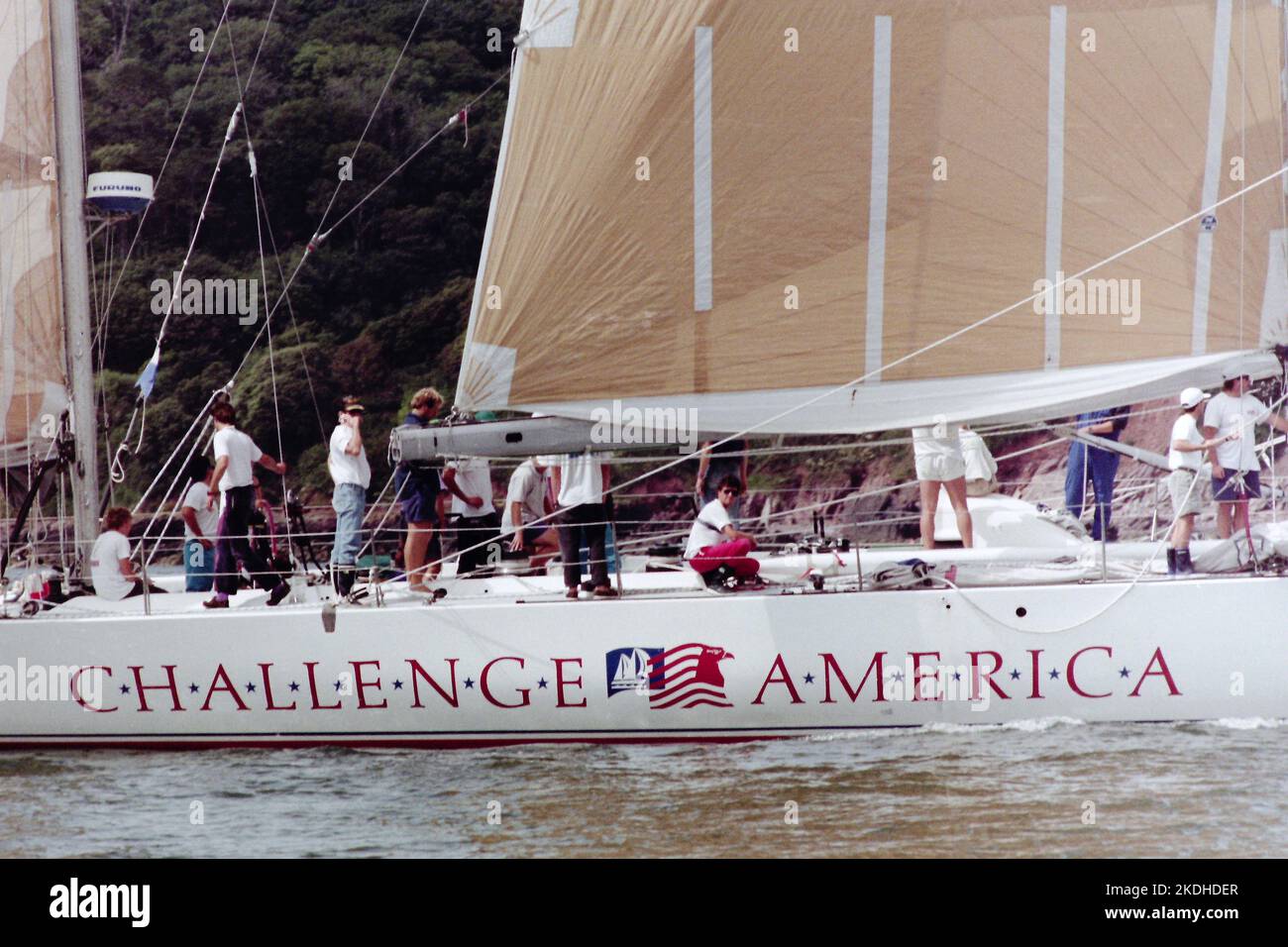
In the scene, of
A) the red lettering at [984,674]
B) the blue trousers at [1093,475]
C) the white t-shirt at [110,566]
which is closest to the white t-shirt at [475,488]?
the white t-shirt at [110,566]

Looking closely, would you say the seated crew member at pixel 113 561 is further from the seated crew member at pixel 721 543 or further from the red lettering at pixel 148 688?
the seated crew member at pixel 721 543

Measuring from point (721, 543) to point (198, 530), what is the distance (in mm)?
3781

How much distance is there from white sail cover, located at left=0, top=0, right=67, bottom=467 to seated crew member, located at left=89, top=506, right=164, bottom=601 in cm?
106

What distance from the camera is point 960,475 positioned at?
10570 millimetres

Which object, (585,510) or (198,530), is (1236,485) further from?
(198,530)

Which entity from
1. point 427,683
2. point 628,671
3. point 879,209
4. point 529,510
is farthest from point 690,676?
point 879,209

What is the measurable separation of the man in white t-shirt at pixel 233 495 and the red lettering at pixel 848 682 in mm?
3332

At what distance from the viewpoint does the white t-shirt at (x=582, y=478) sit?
9.82 meters

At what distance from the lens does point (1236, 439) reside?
9.57 meters

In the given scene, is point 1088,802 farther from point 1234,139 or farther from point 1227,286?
point 1234,139

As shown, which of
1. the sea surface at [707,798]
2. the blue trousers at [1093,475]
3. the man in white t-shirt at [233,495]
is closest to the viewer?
the sea surface at [707,798]

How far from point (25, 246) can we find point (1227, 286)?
292 inches

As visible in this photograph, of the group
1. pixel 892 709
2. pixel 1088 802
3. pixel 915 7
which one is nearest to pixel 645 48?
pixel 915 7

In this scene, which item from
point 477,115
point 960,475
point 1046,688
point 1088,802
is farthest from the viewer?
point 477,115
